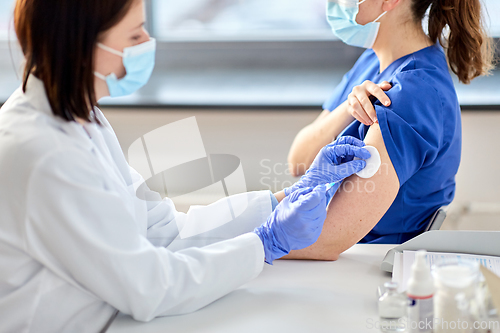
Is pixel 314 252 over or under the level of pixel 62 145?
under

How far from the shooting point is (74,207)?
800 mm

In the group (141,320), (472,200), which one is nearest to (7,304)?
(141,320)

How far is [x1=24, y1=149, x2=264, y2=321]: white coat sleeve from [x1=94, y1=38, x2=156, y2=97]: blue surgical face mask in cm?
22

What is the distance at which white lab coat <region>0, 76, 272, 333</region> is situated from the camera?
80cm

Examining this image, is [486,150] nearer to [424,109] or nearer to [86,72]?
[424,109]

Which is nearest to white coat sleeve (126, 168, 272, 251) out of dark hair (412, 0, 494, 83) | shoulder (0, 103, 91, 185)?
shoulder (0, 103, 91, 185)

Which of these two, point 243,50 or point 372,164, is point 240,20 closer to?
point 243,50

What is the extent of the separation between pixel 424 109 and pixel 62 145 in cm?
92

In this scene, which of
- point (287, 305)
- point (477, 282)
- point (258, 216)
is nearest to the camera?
point (477, 282)

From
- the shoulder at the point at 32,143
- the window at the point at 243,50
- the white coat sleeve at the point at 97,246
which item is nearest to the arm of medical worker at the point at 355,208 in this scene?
the white coat sleeve at the point at 97,246

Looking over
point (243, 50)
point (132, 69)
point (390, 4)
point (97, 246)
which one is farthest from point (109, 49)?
point (243, 50)

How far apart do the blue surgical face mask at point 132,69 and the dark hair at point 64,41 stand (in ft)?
0.26

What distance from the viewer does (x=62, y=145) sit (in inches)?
32.0

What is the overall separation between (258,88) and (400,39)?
1054 mm
